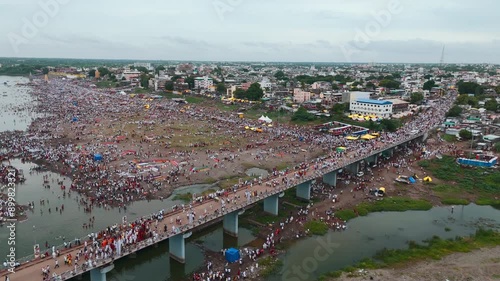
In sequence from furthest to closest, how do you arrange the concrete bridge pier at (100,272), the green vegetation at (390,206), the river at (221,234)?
the green vegetation at (390,206) < the river at (221,234) < the concrete bridge pier at (100,272)

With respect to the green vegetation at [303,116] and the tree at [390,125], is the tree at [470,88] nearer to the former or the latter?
the tree at [390,125]

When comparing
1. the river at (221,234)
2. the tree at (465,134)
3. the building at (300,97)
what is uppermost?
the building at (300,97)

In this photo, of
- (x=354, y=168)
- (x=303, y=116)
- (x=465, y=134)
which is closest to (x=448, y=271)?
(x=354, y=168)

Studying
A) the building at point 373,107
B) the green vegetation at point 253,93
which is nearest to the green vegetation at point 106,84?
the green vegetation at point 253,93

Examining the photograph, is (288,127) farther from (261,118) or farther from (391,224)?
(391,224)

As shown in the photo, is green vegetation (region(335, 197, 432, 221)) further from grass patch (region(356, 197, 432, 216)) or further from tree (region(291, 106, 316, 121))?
tree (region(291, 106, 316, 121))

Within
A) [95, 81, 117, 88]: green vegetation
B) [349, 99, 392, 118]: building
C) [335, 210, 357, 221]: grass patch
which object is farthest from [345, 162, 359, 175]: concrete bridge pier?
[95, 81, 117, 88]: green vegetation

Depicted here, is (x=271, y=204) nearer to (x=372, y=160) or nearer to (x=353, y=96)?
(x=372, y=160)
